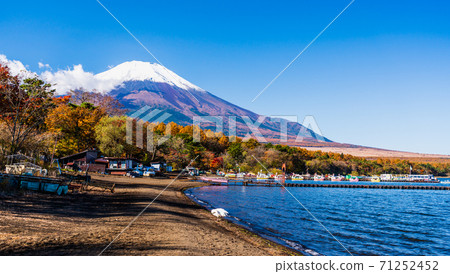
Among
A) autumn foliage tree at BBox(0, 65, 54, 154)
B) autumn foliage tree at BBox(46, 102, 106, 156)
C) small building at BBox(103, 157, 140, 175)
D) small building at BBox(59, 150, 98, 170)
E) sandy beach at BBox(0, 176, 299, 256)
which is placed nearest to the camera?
sandy beach at BBox(0, 176, 299, 256)

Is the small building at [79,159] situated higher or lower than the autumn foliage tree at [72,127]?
lower

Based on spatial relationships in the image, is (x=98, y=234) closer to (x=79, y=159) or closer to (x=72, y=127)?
(x=79, y=159)

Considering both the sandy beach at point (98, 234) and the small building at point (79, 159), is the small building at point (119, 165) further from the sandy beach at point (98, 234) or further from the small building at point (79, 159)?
the sandy beach at point (98, 234)

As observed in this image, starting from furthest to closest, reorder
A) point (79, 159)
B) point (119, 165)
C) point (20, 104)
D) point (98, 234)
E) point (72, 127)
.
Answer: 1. point (72, 127)
2. point (119, 165)
3. point (79, 159)
4. point (20, 104)
5. point (98, 234)

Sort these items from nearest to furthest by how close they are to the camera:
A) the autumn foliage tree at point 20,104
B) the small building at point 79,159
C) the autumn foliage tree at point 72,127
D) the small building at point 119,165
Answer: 1. the autumn foliage tree at point 20,104
2. the small building at point 79,159
3. the autumn foliage tree at point 72,127
4. the small building at point 119,165

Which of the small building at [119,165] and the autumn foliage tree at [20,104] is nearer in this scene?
the autumn foliage tree at [20,104]

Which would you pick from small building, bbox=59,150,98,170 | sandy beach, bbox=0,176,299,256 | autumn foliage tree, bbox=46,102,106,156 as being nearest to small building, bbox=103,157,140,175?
small building, bbox=59,150,98,170

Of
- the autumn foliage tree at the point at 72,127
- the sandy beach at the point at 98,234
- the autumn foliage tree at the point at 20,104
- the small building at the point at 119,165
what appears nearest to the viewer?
the sandy beach at the point at 98,234

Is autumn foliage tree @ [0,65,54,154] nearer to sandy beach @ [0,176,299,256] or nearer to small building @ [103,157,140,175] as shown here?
small building @ [103,157,140,175]

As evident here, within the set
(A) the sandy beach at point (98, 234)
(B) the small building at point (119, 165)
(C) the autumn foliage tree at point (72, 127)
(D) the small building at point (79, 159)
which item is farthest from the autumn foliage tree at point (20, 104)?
(A) the sandy beach at point (98, 234)

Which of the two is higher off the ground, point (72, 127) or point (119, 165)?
point (72, 127)

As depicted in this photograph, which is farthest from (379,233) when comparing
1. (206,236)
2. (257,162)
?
(257,162)

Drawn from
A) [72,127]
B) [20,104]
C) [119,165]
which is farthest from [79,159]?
[20,104]

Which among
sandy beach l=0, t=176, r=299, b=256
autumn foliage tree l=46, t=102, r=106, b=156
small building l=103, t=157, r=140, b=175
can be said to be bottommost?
sandy beach l=0, t=176, r=299, b=256
